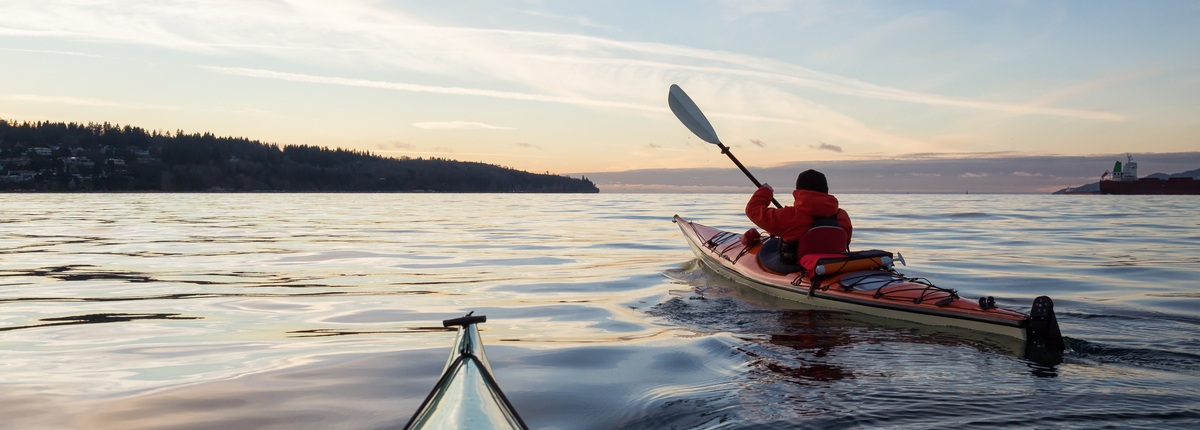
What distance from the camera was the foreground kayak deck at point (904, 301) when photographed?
235 inches

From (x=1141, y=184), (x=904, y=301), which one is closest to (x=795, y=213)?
(x=904, y=301)

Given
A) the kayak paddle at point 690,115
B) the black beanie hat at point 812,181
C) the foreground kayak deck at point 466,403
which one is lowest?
the foreground kayak deck at point 466,403

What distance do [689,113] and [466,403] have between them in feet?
36.5

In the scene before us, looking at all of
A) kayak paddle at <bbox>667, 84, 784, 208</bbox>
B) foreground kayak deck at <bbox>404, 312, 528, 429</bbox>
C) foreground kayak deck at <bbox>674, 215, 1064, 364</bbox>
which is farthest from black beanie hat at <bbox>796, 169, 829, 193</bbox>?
foreground kayak deck at <bbox>404, 312, 528, 429</bbox>

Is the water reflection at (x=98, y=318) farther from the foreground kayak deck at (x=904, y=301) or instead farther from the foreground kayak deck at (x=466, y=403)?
the foreground kayak deck at (x=904, y=301)

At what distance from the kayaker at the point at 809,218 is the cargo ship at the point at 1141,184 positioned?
110401mm

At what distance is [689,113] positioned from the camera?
1330 centimetres

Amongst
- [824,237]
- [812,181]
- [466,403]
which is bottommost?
[466,403]

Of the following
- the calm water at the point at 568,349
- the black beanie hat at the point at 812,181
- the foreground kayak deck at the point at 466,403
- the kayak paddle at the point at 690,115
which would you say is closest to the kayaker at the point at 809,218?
the black beanie hat at the point at 812,181

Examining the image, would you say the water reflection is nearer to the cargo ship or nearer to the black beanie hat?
the black beanie hat

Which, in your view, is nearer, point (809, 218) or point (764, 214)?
point (809, 218)

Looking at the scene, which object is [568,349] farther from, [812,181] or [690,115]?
[690,115]

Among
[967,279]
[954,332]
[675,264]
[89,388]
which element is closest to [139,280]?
[89,388]

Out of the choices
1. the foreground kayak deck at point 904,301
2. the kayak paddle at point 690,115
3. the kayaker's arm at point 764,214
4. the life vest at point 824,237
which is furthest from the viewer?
the kayak paddle at point 690,115
